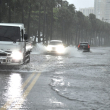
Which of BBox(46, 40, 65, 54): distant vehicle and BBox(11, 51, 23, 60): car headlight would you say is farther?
BBox(46, 40, 65, 54): distant vehicle

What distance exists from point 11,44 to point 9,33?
3.19ft

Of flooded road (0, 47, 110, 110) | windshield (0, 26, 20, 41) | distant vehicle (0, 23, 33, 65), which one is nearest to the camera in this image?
flooded road (0, 47, 110, 110)

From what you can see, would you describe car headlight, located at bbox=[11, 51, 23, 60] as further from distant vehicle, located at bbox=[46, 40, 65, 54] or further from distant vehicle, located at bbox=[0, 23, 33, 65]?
distant vehicle, located at bbox=[46, 40, 65, 54]

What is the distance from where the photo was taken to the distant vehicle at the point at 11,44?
1705 centimetres

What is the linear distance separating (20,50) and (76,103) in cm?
926

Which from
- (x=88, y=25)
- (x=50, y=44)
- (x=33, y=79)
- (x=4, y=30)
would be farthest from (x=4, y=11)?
(x=88, y=25)

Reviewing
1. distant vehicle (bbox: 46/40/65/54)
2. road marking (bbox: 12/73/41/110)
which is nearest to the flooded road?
road marking (bbox: 12/73/41/110)

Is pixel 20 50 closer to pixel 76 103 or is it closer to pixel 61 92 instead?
pixel 61 92

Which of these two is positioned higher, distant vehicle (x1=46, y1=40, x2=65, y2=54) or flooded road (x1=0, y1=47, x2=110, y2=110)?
flooded road (x1=0, y1=47, x2=110, y2=110)

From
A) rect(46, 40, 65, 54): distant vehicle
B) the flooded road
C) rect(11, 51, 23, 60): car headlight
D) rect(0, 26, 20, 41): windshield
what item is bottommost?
rect(46, 40, 65, 54): distant vehicle

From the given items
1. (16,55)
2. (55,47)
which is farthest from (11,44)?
(55,47)

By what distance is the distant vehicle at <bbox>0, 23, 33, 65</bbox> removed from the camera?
17.0m

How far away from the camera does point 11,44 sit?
17359 mm

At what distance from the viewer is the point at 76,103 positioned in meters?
8.60
